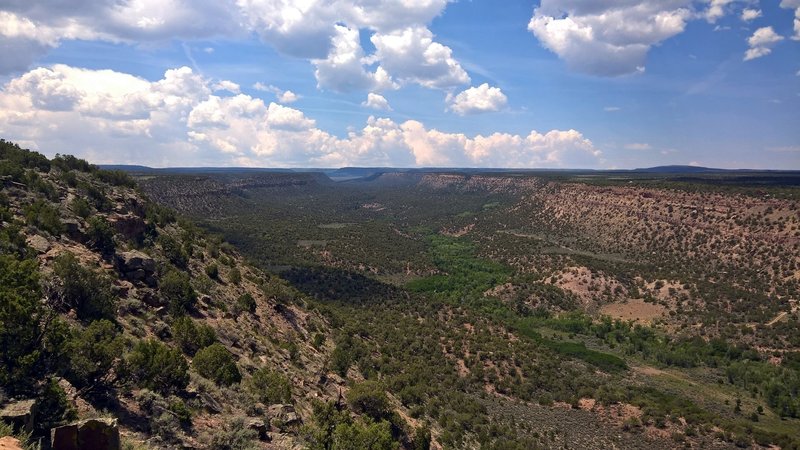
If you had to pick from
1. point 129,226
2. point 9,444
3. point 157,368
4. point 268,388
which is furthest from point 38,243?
point 9,444

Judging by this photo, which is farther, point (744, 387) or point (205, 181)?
point (205, 181)

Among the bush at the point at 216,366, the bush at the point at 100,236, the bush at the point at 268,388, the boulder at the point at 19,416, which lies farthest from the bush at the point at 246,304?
the boulder at the point at 19,416

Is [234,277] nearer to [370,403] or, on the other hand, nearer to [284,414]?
[370,403]

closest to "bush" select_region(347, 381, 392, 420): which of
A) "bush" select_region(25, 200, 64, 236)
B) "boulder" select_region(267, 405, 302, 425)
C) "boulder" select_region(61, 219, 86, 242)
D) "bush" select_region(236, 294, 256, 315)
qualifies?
"boulder" select_region(267, 405, 302, 425)

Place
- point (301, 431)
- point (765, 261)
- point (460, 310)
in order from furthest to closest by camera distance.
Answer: point (765, 261)
point (460, 310)
point (301, 431)

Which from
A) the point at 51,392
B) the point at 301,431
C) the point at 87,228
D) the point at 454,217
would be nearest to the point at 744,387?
the point at 301,431

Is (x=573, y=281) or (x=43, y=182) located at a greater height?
(x=43, y=182)

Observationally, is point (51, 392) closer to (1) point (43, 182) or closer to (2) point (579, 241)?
(1) point (43, 182)
